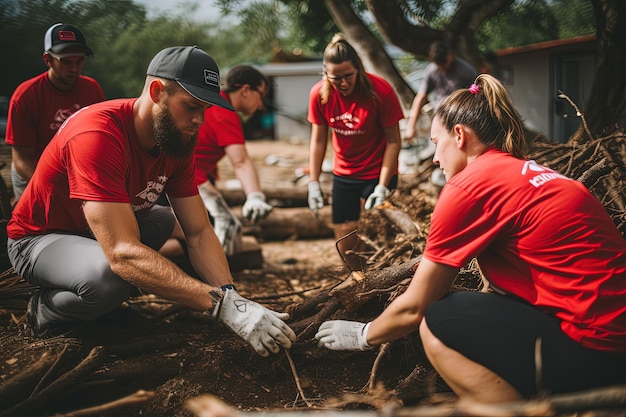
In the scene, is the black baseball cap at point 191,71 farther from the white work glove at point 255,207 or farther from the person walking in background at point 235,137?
the white work glove at point 255,207

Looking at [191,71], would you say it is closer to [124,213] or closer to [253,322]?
[124,213]

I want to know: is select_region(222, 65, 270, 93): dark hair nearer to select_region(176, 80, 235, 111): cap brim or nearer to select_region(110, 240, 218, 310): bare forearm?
select_region(176, 80, 235, 111): cap brim

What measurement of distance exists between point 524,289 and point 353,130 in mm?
2319

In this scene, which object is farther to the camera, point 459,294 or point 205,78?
point 205,78

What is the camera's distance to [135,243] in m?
2.35

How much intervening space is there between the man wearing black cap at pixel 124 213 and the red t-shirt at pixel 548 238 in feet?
2.95

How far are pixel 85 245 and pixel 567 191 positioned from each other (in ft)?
6.48

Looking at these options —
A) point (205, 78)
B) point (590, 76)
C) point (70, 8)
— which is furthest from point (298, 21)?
point (205, 78)

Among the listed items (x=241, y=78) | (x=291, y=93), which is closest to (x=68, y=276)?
(x=241, y=78)

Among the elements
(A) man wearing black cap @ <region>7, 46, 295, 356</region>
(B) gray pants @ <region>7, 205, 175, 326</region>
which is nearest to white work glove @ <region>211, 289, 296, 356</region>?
(A) man wearing black cap @ <region>7, 46, 295, 356</region>

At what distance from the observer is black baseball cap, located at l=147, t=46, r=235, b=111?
2434 millimetres

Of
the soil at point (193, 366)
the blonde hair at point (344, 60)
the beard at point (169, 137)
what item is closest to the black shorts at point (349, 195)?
the blonde hair at point (344, 60)

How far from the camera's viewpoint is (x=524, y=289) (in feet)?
6.24

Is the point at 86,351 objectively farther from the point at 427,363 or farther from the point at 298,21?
the point at 298,21
